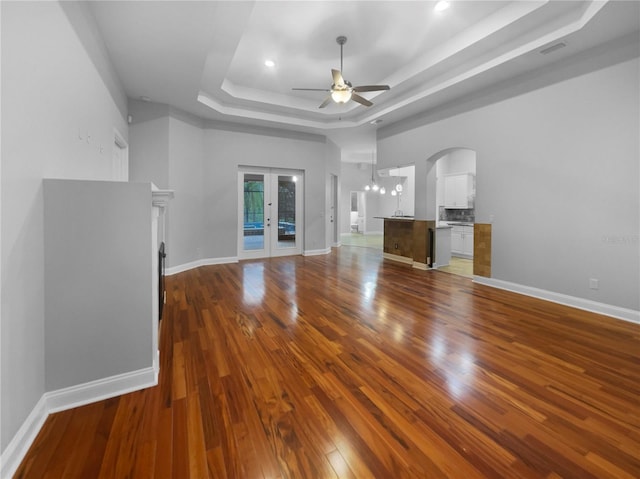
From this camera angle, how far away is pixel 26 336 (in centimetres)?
160

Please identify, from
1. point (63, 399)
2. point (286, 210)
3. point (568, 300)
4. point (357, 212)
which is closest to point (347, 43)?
point (286, 210)

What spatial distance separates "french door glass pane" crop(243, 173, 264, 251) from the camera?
724 centimetres

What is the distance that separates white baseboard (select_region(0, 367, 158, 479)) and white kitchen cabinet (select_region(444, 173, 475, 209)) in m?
8.55

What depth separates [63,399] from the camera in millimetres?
1839

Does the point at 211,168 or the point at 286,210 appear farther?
the point at 286,210

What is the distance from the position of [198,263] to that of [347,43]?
5.25m

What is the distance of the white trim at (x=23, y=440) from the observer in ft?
4.43

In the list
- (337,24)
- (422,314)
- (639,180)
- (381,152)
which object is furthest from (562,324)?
(381,152)

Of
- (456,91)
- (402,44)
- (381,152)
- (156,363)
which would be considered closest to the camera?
(156,363)

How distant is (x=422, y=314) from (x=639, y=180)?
295cm

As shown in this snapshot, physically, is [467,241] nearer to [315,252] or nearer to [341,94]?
[315,252]

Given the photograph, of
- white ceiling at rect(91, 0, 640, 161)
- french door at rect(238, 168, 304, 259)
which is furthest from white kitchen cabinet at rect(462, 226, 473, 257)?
french door at rect(238, 168, 304, 259)

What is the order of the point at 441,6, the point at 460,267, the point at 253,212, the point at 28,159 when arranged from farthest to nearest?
1. the point at 253,212
2. the point at 460,267
3. the point at 441,6
4. the point at 28,159

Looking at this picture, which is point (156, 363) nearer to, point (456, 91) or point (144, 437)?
point (144, 437)
